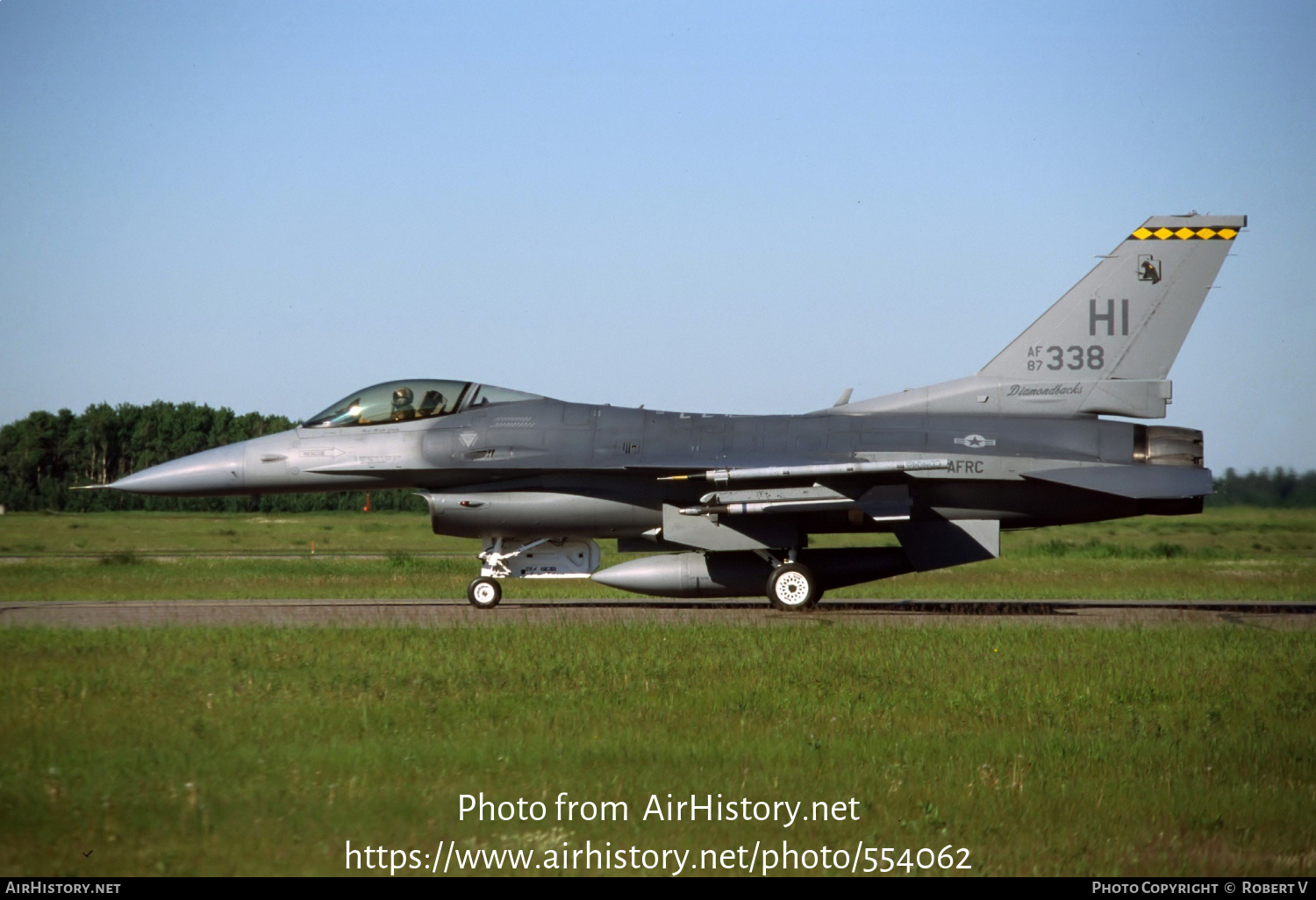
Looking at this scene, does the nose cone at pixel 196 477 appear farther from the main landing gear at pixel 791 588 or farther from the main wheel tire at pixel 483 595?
the main landing gear at pixel 791 588

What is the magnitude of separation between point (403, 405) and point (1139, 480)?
9.96 meters

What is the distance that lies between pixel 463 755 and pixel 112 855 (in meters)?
2.34

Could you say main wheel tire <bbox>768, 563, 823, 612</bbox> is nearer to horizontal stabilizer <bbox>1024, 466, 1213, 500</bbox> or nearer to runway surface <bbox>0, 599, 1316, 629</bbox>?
runway surface <bbox>0, 599, 1316, 629</bbox>

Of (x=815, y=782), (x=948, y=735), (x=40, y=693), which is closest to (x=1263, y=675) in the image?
(x=948, y=735)

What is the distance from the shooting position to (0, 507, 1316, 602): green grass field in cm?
2116

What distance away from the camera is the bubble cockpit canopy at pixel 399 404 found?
17641 millimetres

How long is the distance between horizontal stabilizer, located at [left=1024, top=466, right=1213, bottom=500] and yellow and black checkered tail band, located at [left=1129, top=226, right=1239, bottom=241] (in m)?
3.16

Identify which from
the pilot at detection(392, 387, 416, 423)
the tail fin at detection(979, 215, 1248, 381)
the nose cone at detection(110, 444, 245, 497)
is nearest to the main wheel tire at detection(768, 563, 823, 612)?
the tail fin at detection(979, 215, 1248, 381)

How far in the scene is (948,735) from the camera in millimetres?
8484

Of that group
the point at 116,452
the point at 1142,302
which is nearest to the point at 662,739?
the point at 1142,302

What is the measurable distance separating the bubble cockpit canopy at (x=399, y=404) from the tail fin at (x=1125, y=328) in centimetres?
700

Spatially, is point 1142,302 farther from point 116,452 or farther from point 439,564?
point 116,452
